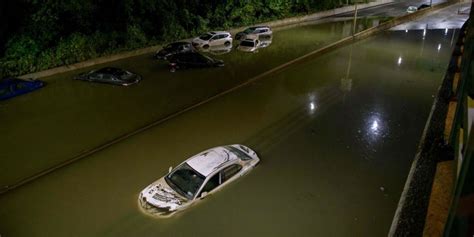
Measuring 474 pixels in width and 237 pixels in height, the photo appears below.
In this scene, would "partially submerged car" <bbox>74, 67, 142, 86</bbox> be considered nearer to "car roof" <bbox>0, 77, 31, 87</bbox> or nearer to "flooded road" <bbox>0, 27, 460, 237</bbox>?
"flooded road" <bbox>0, 27, 460, 237</bbox>

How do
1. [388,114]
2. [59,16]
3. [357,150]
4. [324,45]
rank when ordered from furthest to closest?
[324,45] < [59,16] < [388,114] < [357,150]

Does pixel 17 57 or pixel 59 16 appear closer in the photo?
pixel 17 57

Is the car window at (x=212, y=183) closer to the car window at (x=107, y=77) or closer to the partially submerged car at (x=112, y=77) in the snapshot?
the partially submerged car at (x=112, y=77)

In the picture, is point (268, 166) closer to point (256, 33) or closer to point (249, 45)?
point (249, 45)

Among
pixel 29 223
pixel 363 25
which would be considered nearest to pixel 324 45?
pixel 363 25

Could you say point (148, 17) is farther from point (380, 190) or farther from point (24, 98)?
point (380, 190)

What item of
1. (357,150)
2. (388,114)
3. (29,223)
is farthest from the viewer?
(388,114)

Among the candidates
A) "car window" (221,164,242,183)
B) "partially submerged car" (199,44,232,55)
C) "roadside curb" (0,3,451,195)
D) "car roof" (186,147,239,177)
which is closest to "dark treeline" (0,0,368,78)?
"partially submerged car" (199,44,232,55)

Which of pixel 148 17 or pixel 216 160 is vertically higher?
pixel 148 17
